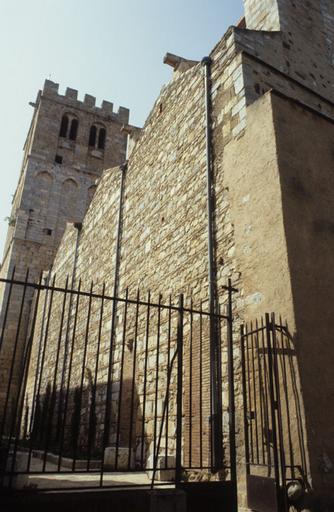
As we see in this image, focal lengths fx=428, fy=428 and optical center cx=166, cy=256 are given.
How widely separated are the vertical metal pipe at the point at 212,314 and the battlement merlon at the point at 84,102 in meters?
20.8

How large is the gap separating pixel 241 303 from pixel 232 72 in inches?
155

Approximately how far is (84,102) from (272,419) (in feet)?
87.1

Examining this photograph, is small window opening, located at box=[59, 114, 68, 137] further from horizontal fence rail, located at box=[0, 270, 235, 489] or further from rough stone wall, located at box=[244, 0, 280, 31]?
rough stone wall, located at box=[244, 0, 280, 31]

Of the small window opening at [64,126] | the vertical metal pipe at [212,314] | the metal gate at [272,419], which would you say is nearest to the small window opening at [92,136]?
the small window opening at [64,126]

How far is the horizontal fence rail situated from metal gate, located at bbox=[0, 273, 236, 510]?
0.02 m

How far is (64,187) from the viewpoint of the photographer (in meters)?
23.0

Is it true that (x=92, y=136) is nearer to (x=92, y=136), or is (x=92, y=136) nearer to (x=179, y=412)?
(x=92, y=136)

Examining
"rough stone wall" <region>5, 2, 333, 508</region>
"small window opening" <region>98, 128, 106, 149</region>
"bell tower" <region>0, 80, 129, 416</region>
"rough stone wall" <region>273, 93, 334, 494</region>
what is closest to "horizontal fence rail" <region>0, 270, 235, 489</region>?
"rough stone wall" <region>5, 2, 333, 508</region>

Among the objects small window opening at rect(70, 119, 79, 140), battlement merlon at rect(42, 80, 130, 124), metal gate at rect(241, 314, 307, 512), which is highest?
battlement merlon at rect(42, 80, 130, 124)

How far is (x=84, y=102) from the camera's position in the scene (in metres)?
27.1

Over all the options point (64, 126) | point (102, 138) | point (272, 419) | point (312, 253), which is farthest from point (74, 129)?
point (272, 419)

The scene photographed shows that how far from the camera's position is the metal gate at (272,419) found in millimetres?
3855

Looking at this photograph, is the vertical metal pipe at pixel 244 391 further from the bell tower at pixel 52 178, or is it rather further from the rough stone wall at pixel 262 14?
the bell tower at pixel 52 178

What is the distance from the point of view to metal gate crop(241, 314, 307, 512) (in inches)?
152
